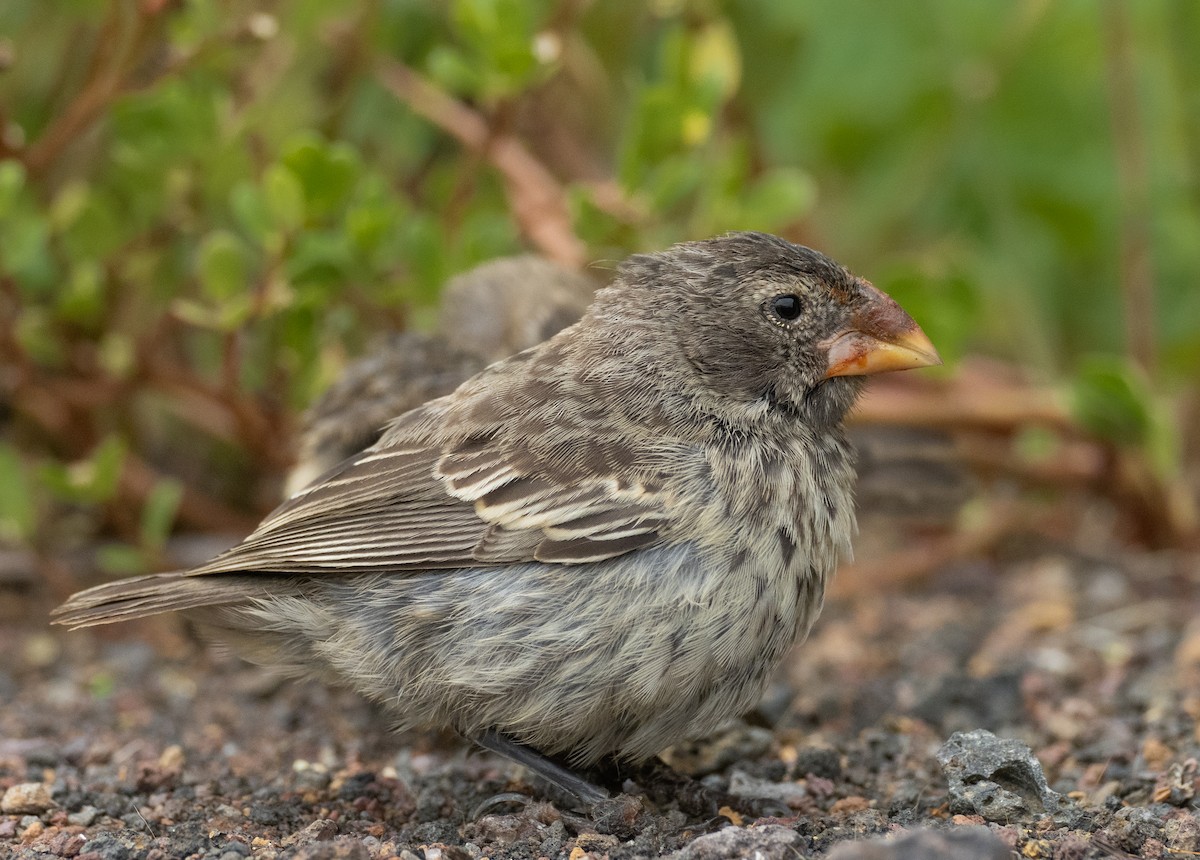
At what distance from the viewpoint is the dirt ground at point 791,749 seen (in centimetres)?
315

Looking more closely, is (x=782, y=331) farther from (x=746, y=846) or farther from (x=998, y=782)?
(x=746, y=846)

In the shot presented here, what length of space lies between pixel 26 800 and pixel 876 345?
239cm

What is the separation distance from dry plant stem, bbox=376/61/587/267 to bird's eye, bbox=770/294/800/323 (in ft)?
4.62

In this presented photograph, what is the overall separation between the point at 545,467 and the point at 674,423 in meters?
0.35

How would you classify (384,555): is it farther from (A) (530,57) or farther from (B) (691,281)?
(A) (530,57)

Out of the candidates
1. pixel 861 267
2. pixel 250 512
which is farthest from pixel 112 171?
pixel 861 267

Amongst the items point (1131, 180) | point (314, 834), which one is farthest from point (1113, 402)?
point (314, 834)

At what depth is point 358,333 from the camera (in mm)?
5598

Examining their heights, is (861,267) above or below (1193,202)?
below

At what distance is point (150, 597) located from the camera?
3.72 meters

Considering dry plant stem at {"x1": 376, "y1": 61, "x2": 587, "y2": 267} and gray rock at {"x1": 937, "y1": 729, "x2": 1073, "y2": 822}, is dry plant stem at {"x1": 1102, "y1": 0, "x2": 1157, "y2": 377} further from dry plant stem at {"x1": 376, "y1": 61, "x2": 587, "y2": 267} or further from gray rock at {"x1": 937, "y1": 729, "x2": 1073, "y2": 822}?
gray rock at {"x1": 937, "y1": 729, "x2": 1073, "y2": 822}

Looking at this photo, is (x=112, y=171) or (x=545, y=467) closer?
(x=545, y=467)

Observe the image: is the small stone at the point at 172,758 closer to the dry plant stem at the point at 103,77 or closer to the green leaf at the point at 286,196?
the green leaf at the point at 286,196

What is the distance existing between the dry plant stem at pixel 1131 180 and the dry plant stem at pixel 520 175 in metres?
2.15
